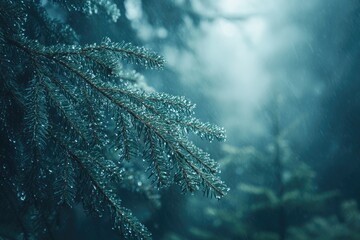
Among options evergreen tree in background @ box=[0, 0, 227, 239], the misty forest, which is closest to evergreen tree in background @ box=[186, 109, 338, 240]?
the misty forest

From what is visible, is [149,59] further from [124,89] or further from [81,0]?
[81,0]

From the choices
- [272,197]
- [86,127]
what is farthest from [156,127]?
[272,197]

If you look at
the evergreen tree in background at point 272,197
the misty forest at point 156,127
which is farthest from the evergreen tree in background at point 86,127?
the evergreen tree in background at point 272,197

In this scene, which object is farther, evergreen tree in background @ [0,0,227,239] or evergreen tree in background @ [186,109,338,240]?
evergreen tree in background @ [186,109,338,240]

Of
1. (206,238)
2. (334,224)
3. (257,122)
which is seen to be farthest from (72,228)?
(257,122)

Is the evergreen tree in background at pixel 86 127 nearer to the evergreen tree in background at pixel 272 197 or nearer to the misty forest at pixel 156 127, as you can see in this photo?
the misty forest at pixel 156 127

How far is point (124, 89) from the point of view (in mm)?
1320

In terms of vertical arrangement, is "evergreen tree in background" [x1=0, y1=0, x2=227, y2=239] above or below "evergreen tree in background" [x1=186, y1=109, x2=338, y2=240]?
below

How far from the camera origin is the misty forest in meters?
1.25

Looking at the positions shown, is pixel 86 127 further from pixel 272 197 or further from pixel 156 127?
pixel 272 197

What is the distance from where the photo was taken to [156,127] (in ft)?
4.09

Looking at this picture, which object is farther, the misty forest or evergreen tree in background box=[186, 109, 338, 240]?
evergreen tree in background box=[186, 109, 338, 240]

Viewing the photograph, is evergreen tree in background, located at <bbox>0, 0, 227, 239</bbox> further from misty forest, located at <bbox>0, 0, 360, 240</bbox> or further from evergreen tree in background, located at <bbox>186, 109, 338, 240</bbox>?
evergreen tree in background, located at <bbox>186, 109, 338, 240</bbox>

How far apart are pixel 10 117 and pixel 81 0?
0.79m
